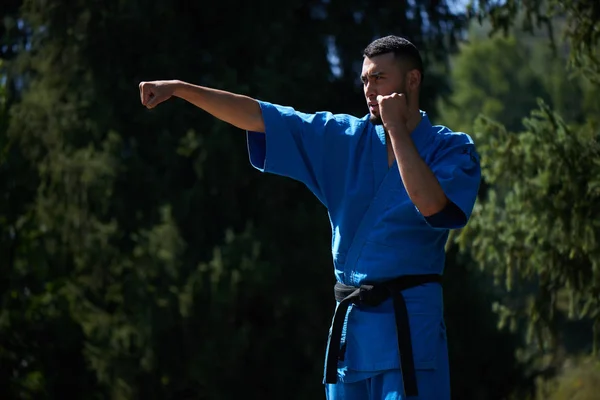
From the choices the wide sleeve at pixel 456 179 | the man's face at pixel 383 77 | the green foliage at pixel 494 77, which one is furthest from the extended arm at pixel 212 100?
the green foliage at pixel 494 77

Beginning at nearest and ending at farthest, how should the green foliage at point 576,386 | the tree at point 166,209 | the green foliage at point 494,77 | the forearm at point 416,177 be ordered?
the forearm at point 416,177 → the tree at point 166,209 → the green foliage at point 576,386 → the green foliage at point 494,77

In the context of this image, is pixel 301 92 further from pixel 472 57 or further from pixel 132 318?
pixel 472 57

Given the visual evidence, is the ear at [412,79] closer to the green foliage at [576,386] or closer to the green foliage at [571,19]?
the green foliage at [571,19]

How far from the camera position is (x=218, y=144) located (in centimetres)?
640

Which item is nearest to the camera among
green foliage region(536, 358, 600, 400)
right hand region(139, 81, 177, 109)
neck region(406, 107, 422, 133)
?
right hand region(139, 81, 177, 109)

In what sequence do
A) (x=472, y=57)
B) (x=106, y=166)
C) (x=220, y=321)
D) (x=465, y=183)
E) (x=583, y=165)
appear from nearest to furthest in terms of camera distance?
(x=465, y=183), (x=583, y=165), (x=220, y=321), (x=106, y=166), (x=472, y=57)

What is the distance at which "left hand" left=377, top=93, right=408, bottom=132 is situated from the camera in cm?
276

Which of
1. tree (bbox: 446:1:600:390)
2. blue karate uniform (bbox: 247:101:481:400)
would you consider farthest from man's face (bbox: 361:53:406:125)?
tree (bbox: 446:1:600:390)

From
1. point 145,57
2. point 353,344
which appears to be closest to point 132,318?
point 145,57

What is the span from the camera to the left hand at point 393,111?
9.05 feet

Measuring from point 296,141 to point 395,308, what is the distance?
2.08 feet

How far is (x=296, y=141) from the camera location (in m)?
3.12

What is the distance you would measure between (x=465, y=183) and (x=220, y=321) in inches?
143

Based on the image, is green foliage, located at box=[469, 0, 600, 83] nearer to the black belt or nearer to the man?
the man
